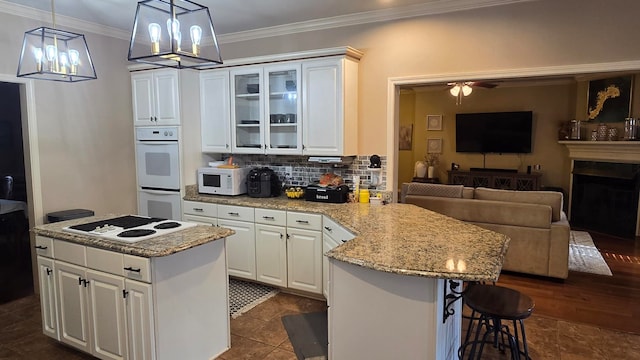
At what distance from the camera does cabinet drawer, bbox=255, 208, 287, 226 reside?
3.71m

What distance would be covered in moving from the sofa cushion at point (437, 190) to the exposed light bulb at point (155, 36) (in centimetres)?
354

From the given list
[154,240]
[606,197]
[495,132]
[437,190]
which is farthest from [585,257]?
[154,240]

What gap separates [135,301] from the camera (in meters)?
2.34

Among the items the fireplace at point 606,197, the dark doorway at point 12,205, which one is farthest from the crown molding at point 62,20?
the fireplace at point 606,197

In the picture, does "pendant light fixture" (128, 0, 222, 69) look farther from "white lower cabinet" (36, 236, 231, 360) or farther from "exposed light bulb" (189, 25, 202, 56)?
"white lower cabinet" (36, 236, 231, 360)

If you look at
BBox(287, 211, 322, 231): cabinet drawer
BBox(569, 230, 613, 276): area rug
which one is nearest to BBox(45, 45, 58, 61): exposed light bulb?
BBox(287, 211, 322, 231): cabinet drawer

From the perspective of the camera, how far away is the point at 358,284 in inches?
80.4

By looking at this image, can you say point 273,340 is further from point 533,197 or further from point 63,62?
point 533,197

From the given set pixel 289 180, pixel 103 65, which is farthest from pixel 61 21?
pixel 289 180

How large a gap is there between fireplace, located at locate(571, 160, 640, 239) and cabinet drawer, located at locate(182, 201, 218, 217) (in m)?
6.19

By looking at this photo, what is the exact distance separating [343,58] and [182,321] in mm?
2543

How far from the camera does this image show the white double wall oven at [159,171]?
429 centimetres

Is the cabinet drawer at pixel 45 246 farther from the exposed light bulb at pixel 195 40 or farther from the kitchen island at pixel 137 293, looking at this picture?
the exposed light bulb at pixel 195 40

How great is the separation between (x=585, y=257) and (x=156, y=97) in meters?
5.58
